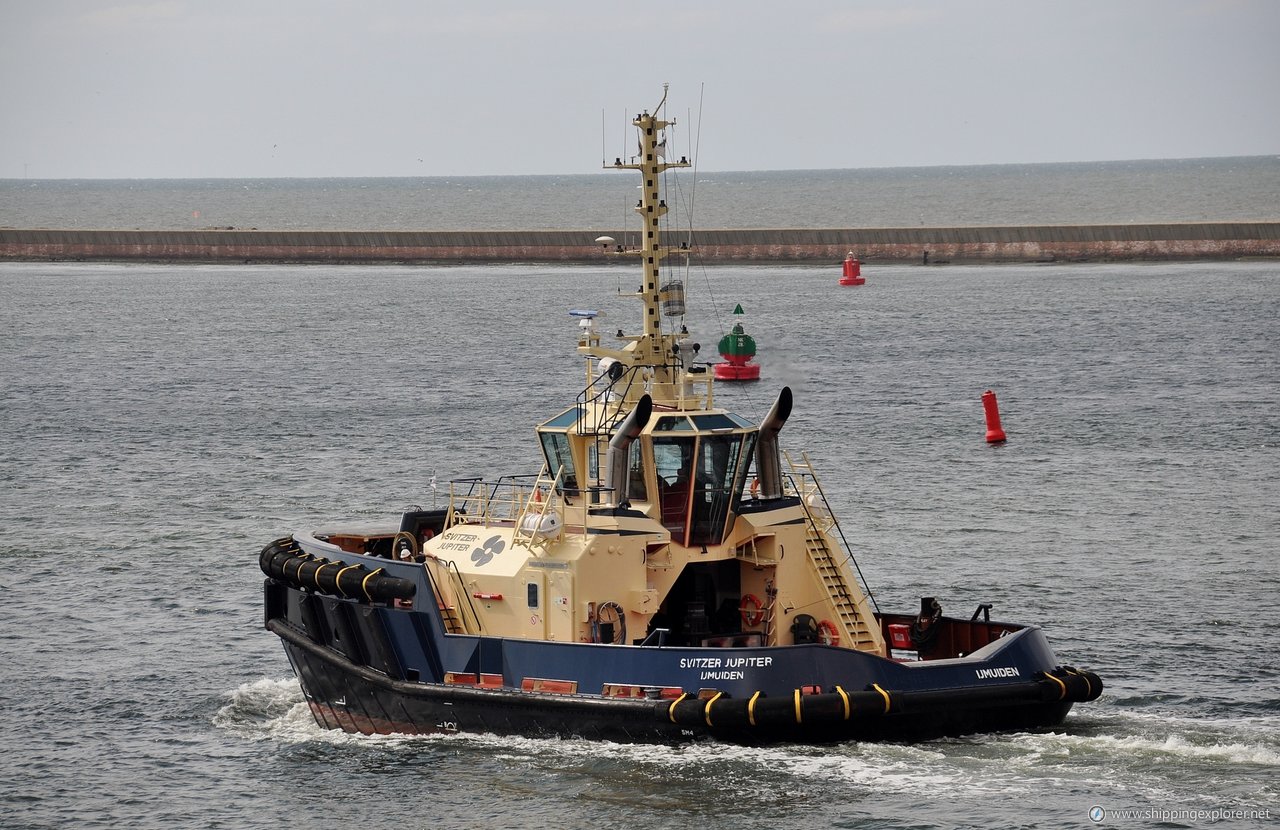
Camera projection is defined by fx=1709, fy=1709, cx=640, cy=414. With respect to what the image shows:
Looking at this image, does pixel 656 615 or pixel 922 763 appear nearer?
pixel 922 763

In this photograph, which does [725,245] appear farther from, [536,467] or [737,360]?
[536,467]

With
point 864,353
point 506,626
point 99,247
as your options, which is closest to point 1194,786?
point 506,626

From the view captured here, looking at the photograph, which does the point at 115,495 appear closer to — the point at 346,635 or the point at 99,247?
the point at 346,635

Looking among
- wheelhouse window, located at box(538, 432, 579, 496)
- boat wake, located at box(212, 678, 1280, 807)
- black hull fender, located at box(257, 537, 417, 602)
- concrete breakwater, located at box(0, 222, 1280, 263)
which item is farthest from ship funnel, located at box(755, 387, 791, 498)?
concrete breakwater, located at box(0, 222, 1280, 263)

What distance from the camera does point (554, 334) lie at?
67.9 m

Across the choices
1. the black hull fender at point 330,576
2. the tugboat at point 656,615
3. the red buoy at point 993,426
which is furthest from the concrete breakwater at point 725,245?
the tugboat at point 656,615

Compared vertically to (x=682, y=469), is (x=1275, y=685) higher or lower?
lower

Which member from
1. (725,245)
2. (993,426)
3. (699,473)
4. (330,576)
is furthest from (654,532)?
(725,245)

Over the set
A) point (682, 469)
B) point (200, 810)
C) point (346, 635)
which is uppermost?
point (682, 469)

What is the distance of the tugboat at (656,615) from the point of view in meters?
18.5

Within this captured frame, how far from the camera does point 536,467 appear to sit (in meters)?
37.4

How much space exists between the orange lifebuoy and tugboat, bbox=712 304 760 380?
31715 mm

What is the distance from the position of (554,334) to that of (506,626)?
4826 cm

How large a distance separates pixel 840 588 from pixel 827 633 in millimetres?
585
